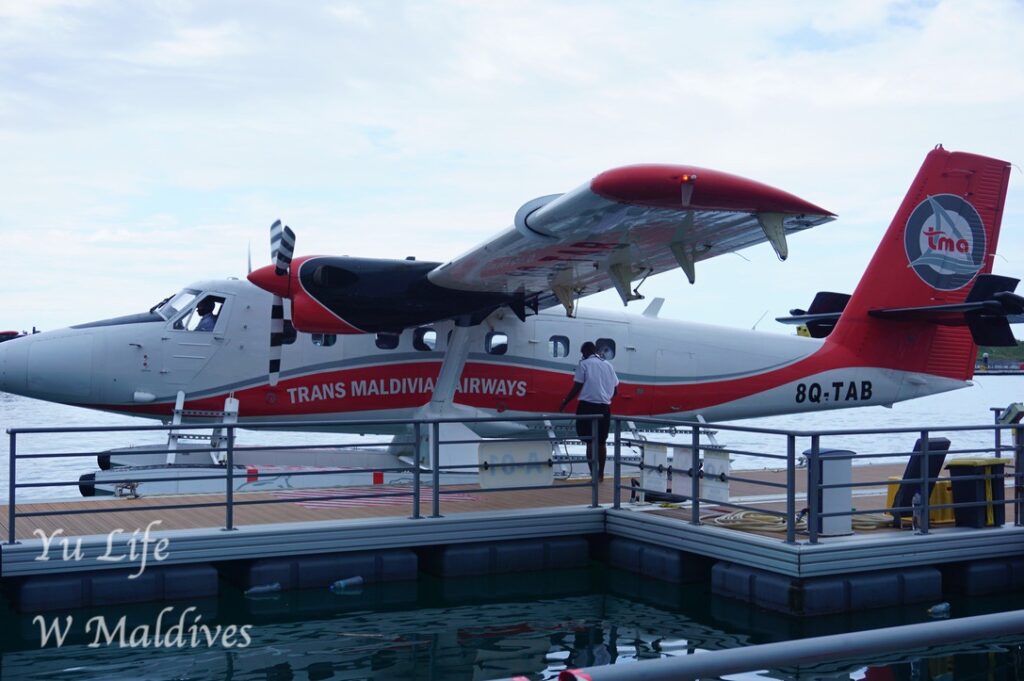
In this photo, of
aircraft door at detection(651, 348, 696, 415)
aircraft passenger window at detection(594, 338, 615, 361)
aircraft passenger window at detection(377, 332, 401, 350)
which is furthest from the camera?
aircraft door at detection(651, 348, 696, 415)

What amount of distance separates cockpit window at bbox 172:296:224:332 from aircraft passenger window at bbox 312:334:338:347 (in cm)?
138

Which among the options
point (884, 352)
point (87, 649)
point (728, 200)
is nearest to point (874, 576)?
point (728, 200)

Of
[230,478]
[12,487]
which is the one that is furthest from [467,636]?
[12,487]

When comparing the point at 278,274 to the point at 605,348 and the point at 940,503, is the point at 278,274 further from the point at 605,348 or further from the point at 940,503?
the point at 940,503

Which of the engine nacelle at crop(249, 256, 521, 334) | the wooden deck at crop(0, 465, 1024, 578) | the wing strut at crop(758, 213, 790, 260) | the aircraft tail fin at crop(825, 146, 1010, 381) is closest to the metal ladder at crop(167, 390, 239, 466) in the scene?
the engine nacelle at crop(249, 256, 521, 334)

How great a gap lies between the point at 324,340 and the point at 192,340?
181 cm

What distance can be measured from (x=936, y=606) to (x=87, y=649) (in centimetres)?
717

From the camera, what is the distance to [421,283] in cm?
1324

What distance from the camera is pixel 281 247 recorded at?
1302 cm

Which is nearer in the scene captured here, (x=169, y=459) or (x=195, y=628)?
(x=195, y=628)

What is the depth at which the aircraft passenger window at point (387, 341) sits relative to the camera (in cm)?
1456

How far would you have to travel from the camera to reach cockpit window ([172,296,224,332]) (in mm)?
13969

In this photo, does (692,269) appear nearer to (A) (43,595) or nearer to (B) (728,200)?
(B) (728,200)

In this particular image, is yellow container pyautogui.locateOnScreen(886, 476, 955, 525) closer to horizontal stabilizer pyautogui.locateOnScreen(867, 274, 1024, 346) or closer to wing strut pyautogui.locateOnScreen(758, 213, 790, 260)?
wing strut pyautogui.locateOnScreen(758, 213, 790, 260)
